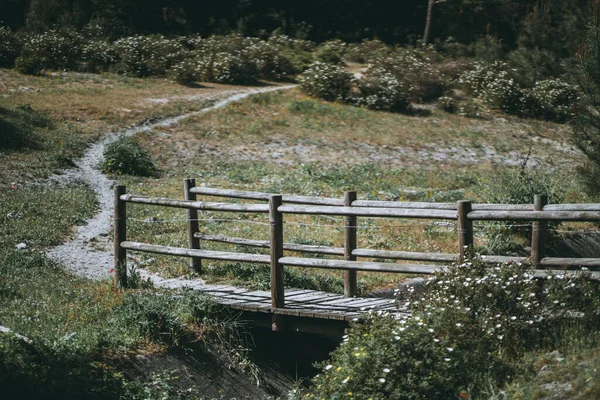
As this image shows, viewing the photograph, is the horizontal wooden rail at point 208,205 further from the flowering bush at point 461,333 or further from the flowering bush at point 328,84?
the flowering bush at point 328,84

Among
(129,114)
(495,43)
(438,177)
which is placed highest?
(495,43)

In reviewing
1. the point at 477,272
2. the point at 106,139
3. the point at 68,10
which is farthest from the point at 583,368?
the point at 68,10

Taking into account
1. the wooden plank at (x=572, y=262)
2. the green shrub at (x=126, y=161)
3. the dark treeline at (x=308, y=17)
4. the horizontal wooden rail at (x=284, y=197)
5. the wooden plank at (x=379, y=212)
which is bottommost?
the green shrub at (x=126, y=161)

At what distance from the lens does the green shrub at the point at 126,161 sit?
2022 cm

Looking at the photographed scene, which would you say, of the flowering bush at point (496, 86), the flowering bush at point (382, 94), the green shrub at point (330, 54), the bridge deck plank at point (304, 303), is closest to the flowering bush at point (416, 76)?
the flowering bush at point (382, 94)

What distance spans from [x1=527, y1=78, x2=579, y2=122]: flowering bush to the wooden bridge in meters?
22.7

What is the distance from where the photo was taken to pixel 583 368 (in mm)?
6598

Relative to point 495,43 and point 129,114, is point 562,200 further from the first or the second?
point 495,43

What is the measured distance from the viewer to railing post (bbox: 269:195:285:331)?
9.02m

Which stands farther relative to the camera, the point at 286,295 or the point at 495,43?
the point at 495,43

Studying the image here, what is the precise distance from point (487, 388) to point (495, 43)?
33.1 m

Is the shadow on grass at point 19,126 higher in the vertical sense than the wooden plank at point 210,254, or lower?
higher

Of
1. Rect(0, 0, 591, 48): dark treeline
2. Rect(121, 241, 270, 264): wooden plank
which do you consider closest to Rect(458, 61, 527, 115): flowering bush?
Rect(0, 0, 591, 48): dark treeline

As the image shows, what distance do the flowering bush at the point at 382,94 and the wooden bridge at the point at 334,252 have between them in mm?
19969
